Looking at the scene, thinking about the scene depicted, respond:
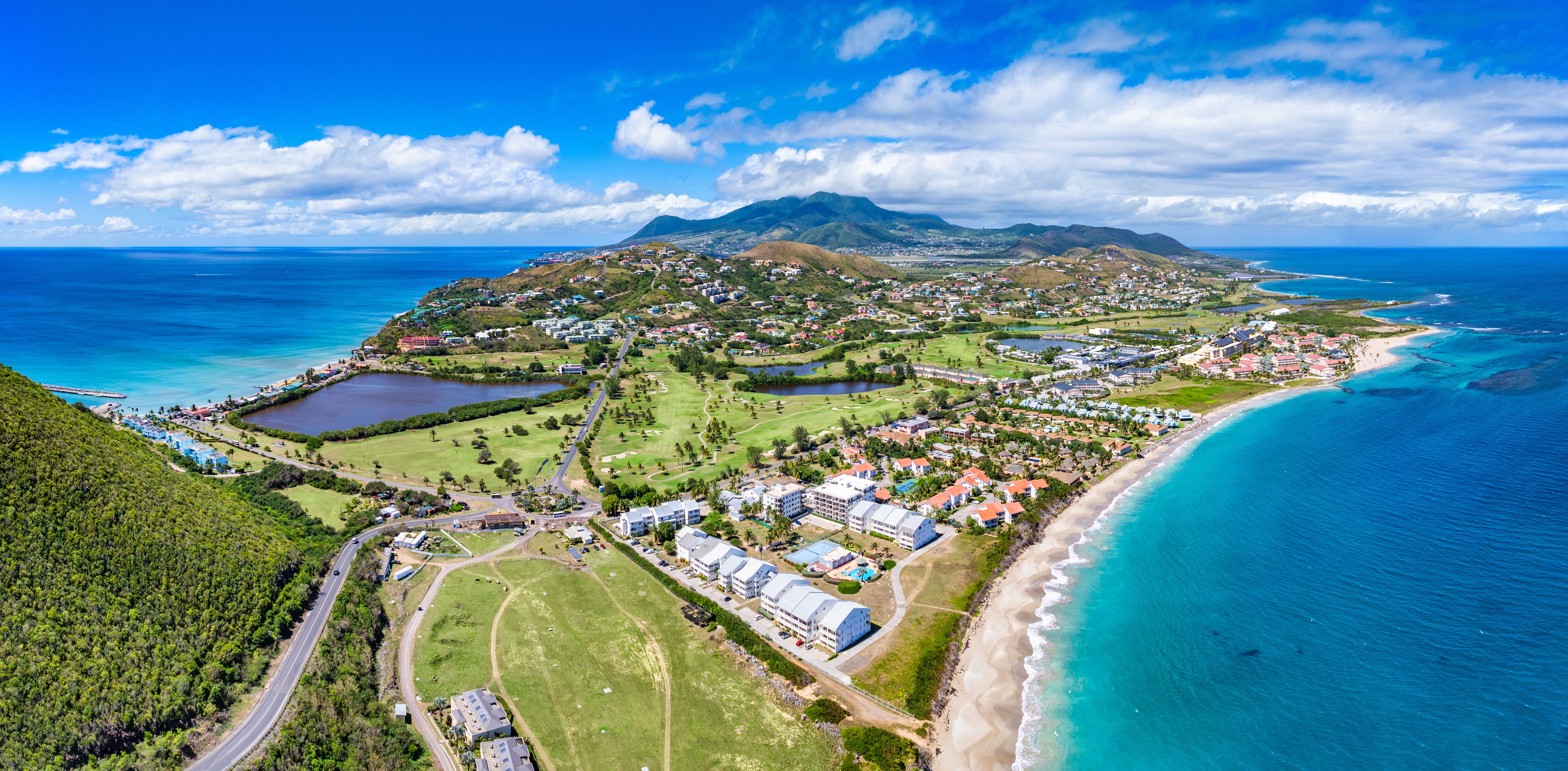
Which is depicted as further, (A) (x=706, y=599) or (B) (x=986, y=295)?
(B) (x=986, y=295)

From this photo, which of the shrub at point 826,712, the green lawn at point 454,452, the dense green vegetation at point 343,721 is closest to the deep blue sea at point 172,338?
the green lawn at point 454,452

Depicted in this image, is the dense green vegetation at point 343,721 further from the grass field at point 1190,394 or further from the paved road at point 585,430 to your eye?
the grass field at point 1190,394

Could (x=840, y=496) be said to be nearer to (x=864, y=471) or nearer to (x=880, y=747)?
(x=864, y=471)

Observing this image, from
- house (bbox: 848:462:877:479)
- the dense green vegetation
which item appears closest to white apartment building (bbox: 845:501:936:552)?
house (bbox: 848:462:877:479)

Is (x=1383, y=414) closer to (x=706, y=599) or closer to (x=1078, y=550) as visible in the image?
(x=1078, y=550)

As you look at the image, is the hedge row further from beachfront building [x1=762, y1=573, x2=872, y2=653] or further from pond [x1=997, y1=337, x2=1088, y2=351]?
pond [x1=997, y1=337, x2=1088, y2=351]

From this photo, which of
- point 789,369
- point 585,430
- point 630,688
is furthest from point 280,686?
point 789,369

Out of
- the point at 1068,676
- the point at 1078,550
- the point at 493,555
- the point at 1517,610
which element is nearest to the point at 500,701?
the point at 493,555
